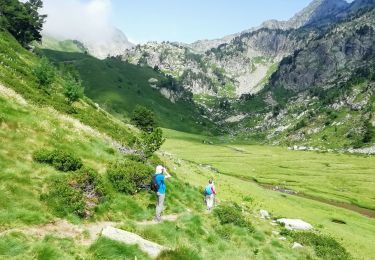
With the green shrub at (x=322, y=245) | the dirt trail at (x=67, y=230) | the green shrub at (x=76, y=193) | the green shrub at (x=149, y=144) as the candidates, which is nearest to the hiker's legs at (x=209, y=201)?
the green shrub at (x=149, y=144)

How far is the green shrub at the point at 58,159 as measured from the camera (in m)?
26.3

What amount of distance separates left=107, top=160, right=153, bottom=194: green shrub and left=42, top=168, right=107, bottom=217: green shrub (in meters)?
1.80

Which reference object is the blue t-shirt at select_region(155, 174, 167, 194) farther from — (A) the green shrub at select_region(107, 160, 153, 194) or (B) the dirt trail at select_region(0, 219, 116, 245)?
(B) the dirt trail at select_region(0, 219, 116, 245)

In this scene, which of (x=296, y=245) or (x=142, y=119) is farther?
(x=142, y=119)

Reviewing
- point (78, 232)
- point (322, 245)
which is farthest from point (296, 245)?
point (78, 232)

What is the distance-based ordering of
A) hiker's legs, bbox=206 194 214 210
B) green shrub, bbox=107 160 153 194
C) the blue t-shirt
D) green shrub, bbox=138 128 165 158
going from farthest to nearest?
green shrub, bbox=138 128 165 158 → hiker's legs, bbox=206 194 214 210 → green shrub, bbox=107 160 153 194 → the blue t-shirt

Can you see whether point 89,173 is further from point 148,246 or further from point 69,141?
point 148,246

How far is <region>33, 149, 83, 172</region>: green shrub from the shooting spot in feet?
86.2

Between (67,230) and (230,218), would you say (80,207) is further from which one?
(230,218)

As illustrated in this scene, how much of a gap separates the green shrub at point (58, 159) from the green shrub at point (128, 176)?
105 inches

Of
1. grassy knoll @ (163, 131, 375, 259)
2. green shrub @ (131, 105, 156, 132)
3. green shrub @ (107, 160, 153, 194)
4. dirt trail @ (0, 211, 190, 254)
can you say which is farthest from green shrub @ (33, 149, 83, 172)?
green shrub @ (131, 105, 156, 132)

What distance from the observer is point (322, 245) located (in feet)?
116

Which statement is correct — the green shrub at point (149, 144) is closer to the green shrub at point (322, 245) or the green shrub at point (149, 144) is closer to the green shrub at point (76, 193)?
the green shrub at point (76, 193)

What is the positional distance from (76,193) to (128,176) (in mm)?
5777
